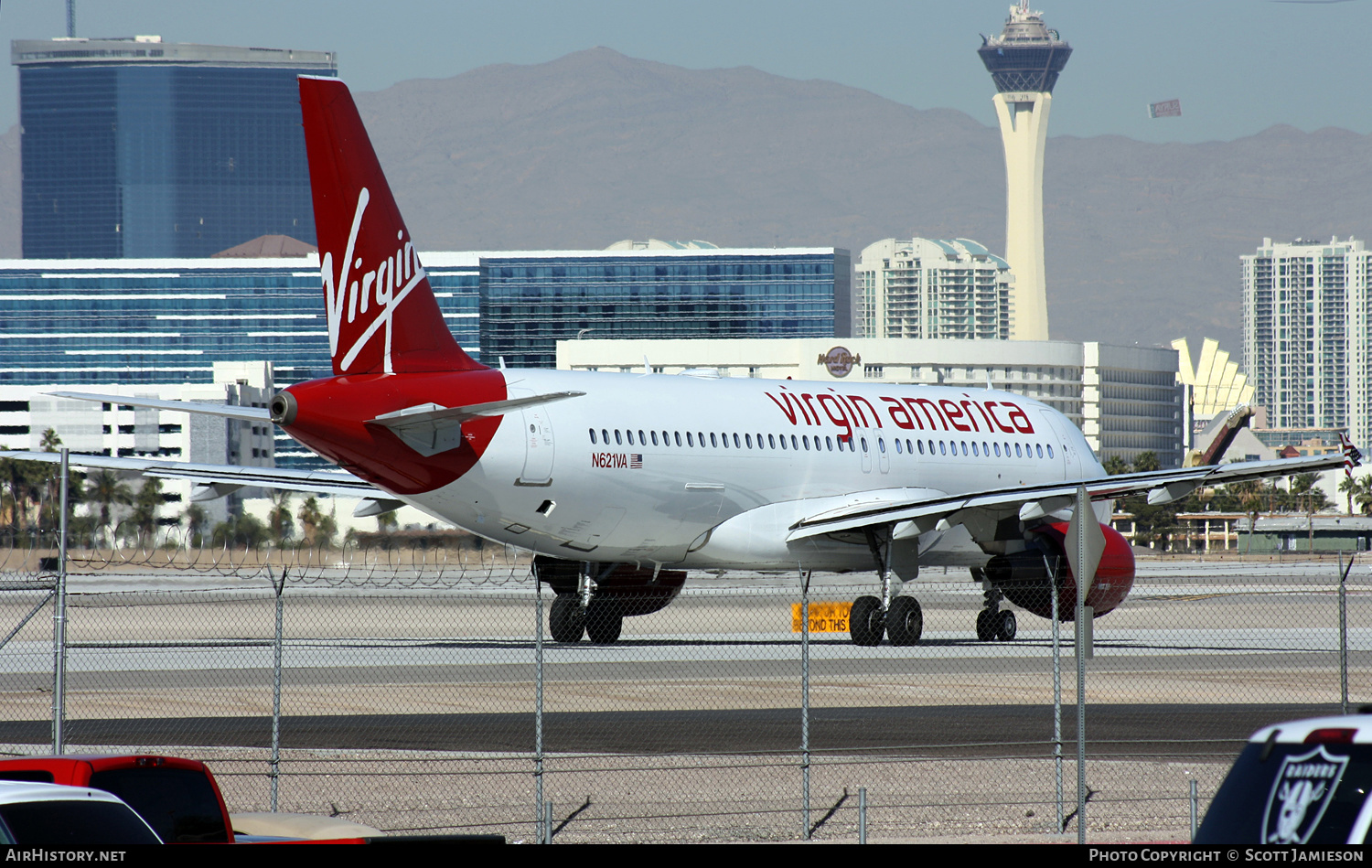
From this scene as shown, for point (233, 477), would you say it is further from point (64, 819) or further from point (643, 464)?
point (64, 819)

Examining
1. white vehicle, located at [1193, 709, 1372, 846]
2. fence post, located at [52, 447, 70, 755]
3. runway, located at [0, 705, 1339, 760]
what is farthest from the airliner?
white vehicle, located at [1193, 709, 1372, 846]

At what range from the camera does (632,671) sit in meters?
25.1

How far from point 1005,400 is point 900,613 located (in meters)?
8.22

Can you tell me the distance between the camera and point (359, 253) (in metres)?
24.2

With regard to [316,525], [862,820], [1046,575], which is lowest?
[316,525]

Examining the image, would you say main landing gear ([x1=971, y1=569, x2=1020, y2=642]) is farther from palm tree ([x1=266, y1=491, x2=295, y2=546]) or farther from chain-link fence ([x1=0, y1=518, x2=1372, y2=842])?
palm tree ([x1=266, y1=491, x2=295, y2=546])

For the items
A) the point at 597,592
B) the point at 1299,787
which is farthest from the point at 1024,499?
the point at 1299,787

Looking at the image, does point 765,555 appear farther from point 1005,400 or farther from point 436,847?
point 436,847

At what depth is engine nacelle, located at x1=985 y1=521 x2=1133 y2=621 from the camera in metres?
29.8

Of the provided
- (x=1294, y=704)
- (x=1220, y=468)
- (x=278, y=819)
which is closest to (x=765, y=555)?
(x=1220, y=468)

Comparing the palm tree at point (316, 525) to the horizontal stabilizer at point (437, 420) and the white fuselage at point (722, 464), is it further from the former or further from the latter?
the horizontal stabilizer at point (437, 420)

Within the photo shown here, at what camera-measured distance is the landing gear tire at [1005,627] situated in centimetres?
3098

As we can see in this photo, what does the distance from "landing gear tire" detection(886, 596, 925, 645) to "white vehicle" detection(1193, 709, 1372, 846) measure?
2190cm

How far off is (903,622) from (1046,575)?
2.99m
